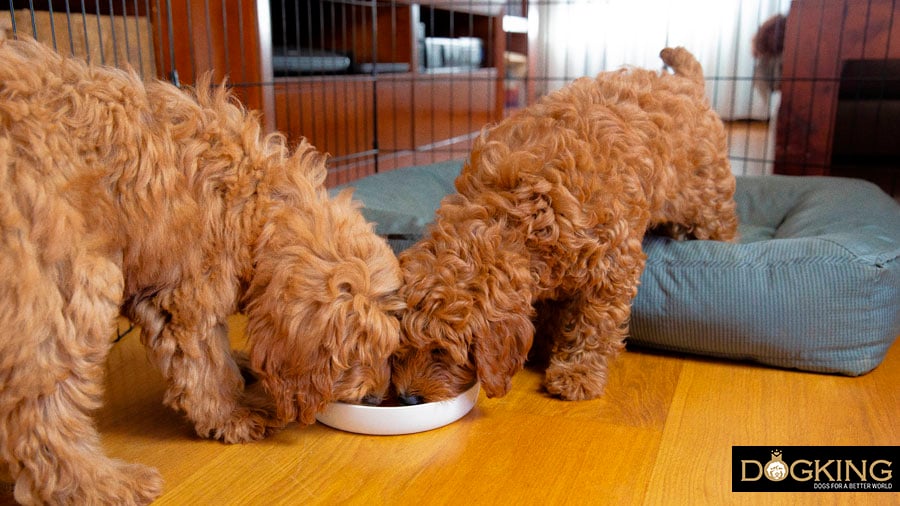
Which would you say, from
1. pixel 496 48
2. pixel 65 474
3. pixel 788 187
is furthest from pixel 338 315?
pixel 496 48

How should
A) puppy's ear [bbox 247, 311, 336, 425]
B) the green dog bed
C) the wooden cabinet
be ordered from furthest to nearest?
the wooden cabinet
the green dog bed
puppy's ear [bbox 247, 311, 336, 425]

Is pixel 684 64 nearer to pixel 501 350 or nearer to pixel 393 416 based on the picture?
pixel 501 350

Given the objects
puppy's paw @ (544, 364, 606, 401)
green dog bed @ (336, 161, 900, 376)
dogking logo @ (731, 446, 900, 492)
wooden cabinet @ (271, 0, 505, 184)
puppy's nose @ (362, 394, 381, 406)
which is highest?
wooden cabinet @ (271, 0, 505, 184)

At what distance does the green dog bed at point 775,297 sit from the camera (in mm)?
2162

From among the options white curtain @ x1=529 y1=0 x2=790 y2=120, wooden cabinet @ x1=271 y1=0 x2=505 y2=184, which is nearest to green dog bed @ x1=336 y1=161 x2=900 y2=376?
wooden cabinet @ x1=271 y1=0 x2=505 y2=184

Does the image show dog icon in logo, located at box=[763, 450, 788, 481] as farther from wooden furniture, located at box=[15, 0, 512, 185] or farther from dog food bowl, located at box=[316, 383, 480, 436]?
wooden furniture, located at box=[15, 0, 512, 185]

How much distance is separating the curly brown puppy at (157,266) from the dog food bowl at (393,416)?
113 millimetres

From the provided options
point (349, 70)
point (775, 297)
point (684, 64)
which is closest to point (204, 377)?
point (775, 297)

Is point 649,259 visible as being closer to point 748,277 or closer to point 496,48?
point 748,277

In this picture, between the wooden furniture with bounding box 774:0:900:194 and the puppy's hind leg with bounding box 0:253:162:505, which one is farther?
the wooden furniture with bounding box 774:0:900:194

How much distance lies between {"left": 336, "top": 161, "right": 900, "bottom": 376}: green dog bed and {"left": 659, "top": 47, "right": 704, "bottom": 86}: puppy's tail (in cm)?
72

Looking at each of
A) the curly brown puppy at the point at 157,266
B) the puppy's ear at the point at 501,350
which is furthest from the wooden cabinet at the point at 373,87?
the puppy's ear at the point at 501,350

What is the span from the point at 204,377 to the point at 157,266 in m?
0.31

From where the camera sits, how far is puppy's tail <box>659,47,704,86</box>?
2.83 m
